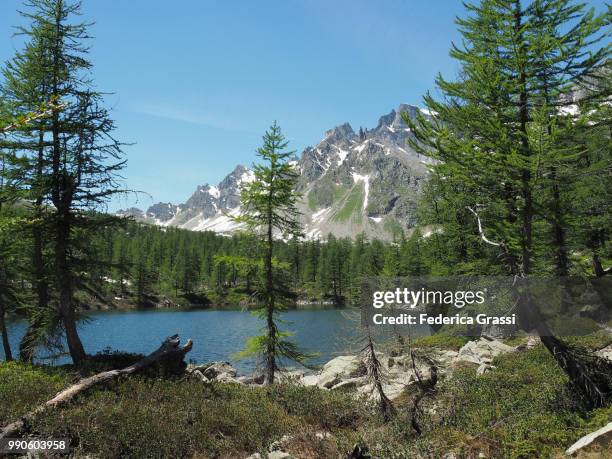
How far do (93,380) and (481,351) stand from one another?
604 inches

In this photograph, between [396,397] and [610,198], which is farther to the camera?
[610,198]

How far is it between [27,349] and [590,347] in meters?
20.9

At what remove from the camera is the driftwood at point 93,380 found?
28.3 feet

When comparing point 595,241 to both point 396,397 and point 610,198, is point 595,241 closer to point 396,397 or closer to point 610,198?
point 610,198

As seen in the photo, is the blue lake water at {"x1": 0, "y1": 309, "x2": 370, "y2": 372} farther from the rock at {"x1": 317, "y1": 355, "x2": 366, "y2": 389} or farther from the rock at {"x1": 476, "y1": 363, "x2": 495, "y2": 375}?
the rock at {"x1": 476, "y1": 363, "x2": 495, "y2": 375}

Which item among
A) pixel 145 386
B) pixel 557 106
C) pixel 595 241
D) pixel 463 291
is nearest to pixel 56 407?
pixel 145 386

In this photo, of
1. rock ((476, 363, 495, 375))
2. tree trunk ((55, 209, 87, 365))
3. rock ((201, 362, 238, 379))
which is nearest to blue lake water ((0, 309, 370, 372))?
rock ((201, 362, 238, 379))

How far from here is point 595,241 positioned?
2781cm

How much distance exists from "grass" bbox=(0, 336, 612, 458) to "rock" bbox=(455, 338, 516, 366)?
450 cm

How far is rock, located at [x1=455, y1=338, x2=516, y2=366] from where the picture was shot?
16922mm

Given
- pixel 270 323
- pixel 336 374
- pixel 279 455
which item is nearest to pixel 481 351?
pixel 336 374

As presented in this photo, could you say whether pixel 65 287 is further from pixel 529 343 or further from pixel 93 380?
pixel 529 343

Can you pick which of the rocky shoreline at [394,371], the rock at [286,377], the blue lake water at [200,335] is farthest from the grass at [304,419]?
the blue lake water at [200,335]

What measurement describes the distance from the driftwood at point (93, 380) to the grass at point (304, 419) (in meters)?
0.26
